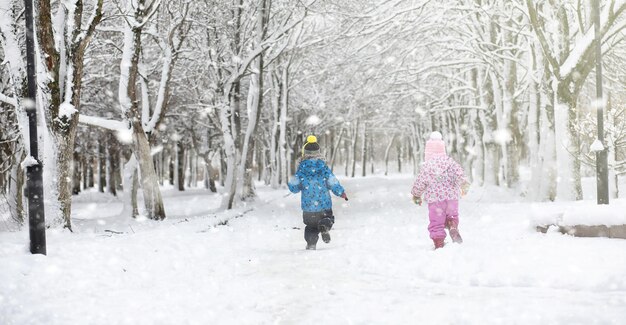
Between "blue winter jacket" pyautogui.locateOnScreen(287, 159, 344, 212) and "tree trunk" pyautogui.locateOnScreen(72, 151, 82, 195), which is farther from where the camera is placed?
"tree trunk" pyautogui.locateOnScreen(72, 151, 82, 195)

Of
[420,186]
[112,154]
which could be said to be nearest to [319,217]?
[420,186]

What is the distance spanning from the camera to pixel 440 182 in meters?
8.79

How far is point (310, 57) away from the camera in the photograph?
110 ft

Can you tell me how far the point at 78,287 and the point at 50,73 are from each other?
5.66 metres

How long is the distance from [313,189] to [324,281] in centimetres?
316

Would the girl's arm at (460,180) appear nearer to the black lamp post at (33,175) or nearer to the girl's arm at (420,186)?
the girl's arm at (420,186)

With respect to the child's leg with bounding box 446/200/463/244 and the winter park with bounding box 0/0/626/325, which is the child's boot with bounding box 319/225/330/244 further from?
the child's leg with bounding box 446/200/463/244

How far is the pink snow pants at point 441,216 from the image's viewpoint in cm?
866

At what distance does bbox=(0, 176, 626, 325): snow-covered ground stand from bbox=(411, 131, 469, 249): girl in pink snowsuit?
48cm

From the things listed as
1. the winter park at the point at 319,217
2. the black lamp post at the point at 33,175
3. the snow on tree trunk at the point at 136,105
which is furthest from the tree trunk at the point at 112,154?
the black lamp post at the point at 33,175

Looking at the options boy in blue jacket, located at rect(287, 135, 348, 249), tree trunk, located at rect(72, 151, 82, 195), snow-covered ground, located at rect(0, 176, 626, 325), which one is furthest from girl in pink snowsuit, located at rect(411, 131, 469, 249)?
tree trunk, located at rect(72, 151, 82, 195)

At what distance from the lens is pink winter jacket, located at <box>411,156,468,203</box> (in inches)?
344

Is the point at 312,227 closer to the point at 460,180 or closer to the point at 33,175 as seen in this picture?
the point at 460,180

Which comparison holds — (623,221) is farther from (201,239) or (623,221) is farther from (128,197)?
(128,197)
